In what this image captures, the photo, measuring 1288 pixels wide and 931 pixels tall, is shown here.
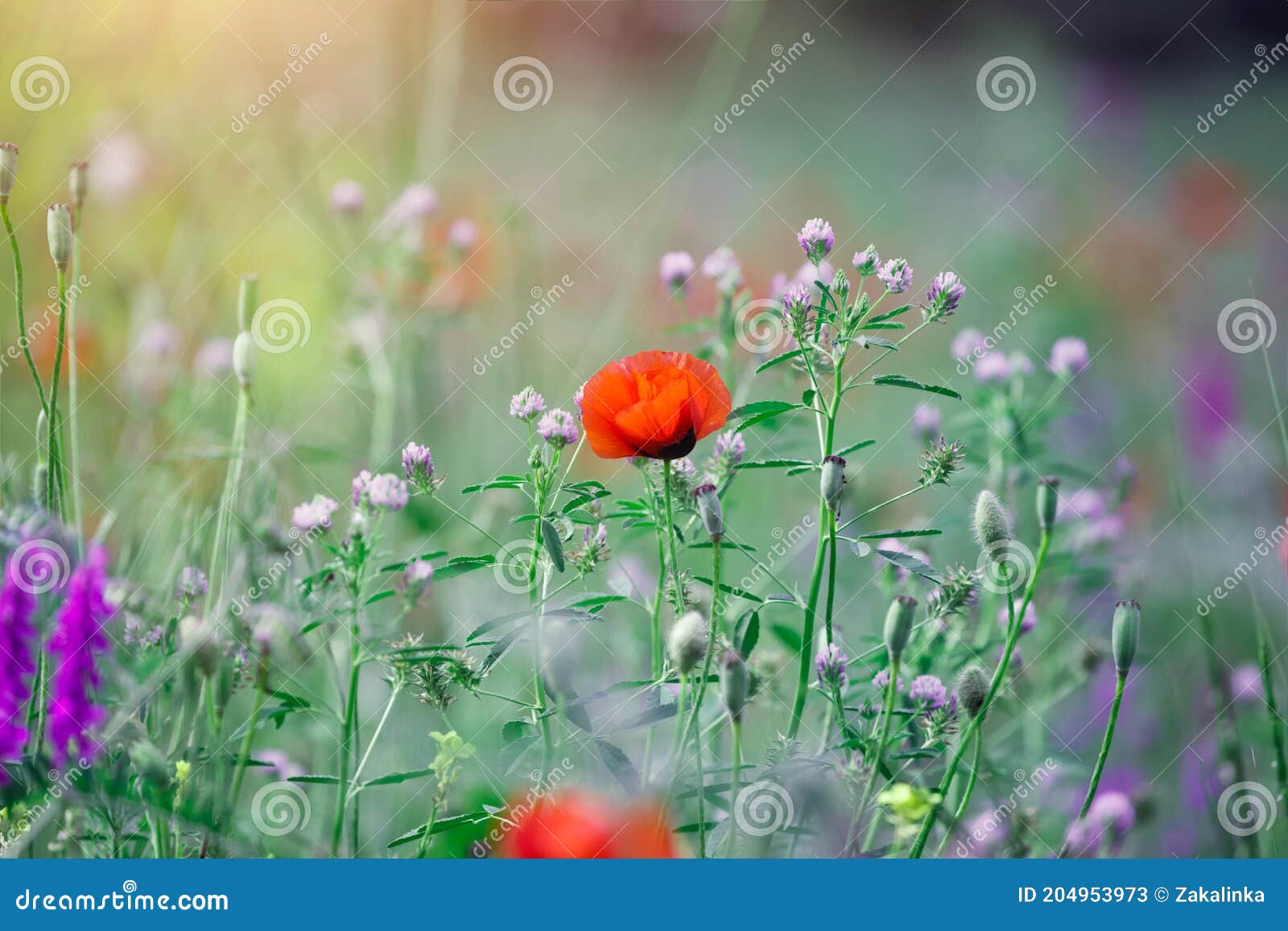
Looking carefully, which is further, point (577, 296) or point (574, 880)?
point (577, 296)

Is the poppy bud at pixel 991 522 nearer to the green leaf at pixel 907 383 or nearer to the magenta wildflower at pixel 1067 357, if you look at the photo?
the green leaf at pixel 907 383

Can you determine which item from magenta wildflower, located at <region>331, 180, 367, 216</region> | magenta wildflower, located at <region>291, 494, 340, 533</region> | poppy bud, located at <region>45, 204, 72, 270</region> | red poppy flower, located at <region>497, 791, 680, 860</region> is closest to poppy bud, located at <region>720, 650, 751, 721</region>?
red poppy flower, located at <region>497, 791, 680, 860</region>

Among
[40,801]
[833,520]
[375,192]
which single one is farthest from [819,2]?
[40,801]

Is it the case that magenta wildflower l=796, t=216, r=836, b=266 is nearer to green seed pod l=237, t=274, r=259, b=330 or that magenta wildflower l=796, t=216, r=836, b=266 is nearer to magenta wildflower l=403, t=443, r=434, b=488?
magenta wildflower l=403, t=443, r=434, b=488

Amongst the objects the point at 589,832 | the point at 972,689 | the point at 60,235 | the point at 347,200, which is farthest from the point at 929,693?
the point at 347,200

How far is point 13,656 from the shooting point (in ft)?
2.70

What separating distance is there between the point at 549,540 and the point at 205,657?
26 centimetres

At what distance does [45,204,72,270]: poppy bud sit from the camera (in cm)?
92

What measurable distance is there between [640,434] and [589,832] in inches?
11.3

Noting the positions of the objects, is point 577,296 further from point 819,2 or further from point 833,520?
point 833,520

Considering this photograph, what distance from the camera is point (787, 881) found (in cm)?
91

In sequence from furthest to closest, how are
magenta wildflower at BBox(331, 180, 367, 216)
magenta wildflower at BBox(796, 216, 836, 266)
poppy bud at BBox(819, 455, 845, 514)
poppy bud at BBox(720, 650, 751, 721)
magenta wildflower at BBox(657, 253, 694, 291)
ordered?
magenta wildflower at BBox(331, 180, 367, 216) < magenta wildflower at BBox(657, 253, 694, 291) < magenta wildflower at BBox(796, 216, 836, 266) < poppy bud at BBox(819, 455, 845, 514) < poppy bud at BBox(720, 650, 751, 721)

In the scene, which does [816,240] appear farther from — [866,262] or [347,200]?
[347,200]

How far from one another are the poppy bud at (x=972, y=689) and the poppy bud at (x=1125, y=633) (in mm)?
109
